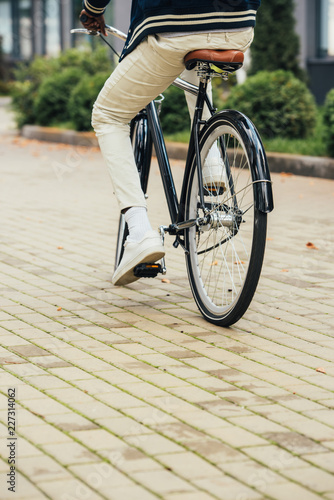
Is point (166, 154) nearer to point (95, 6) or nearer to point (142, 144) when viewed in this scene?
point (142, 144)

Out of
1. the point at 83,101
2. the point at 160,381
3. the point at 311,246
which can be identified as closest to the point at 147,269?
the point at 160,381

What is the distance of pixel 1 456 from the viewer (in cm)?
267

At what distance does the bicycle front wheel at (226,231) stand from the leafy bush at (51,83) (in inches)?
464

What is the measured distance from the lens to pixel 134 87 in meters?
4.16

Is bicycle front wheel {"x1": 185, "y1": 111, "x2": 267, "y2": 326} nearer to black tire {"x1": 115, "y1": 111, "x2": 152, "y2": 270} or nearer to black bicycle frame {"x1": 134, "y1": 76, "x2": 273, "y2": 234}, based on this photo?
black bicycle frame {"x1": 134, "y1": 76, "x2": 273, "y2": 234}

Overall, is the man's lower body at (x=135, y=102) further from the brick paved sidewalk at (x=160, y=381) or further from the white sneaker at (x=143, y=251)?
the brick paved sidewalk at (x=160, y=381)

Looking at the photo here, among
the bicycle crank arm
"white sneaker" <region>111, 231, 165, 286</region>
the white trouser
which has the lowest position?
"white sneaker" <region>111, 231, 165, 286</region>

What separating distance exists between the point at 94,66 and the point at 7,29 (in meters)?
20.6

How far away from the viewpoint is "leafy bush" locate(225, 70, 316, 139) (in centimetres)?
1138

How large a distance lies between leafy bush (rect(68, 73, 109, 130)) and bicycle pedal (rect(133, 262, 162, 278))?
1021cm

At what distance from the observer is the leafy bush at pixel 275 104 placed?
37.3ft

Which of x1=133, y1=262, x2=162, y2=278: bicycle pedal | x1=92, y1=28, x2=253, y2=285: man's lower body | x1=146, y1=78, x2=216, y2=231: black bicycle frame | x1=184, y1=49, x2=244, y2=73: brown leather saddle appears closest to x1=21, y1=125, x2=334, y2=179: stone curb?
x1=146, y1=78, x2=216, y2=231: black bicycle frame

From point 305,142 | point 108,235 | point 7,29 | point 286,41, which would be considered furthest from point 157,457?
point 7,29

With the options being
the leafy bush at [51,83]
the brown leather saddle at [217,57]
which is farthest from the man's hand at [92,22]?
the leafy bush at [51,83]
